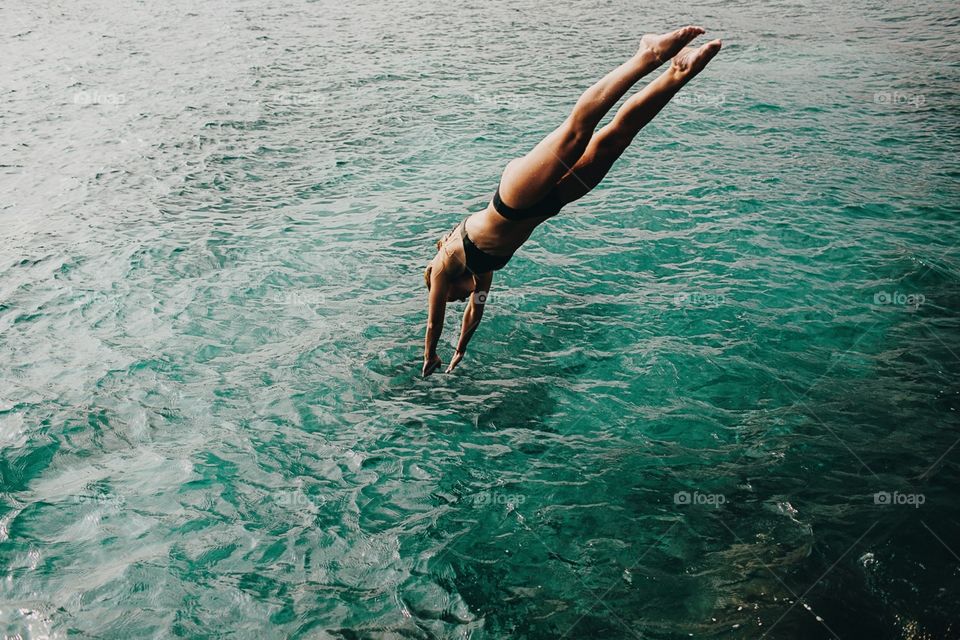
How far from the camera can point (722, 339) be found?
1002 cm

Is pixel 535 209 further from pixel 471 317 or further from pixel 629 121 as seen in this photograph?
pixel 471 317

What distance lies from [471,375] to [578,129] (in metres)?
4.82

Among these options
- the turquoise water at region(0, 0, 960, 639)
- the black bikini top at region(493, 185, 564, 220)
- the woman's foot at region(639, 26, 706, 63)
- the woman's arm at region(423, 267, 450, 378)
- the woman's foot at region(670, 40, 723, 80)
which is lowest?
the turquoise water at region(0, 0, 960, 639)

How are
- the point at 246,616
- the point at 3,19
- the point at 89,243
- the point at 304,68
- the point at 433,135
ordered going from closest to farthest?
1. the point at 246,616
2. the point at 89,243
3. the point at 433,135
4. the point at 304,68
5. the point at 3,19

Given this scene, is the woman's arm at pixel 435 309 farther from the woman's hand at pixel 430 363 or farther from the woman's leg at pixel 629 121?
the woman's leg at pixel 629 121

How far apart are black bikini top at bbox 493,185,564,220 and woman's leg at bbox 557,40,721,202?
0.08 m

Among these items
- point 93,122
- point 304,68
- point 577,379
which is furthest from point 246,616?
point 304,68

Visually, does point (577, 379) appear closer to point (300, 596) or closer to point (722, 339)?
point (722, 339)

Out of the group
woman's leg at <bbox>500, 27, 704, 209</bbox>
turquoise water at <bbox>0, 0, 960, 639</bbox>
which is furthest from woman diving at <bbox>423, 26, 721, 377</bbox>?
turquoise water at <bbox>0, 0, 960, 639</bbox>

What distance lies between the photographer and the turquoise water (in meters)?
6.56

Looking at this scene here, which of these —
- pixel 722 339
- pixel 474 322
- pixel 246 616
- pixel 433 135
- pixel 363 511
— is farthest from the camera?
pixel 433 135

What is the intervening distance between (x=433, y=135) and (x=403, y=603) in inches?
510

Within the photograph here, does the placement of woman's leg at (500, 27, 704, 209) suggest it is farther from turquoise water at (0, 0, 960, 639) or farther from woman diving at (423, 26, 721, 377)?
turquoise water at (0, 0, 960, 639)

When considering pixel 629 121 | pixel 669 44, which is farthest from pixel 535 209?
pixel 669 44
